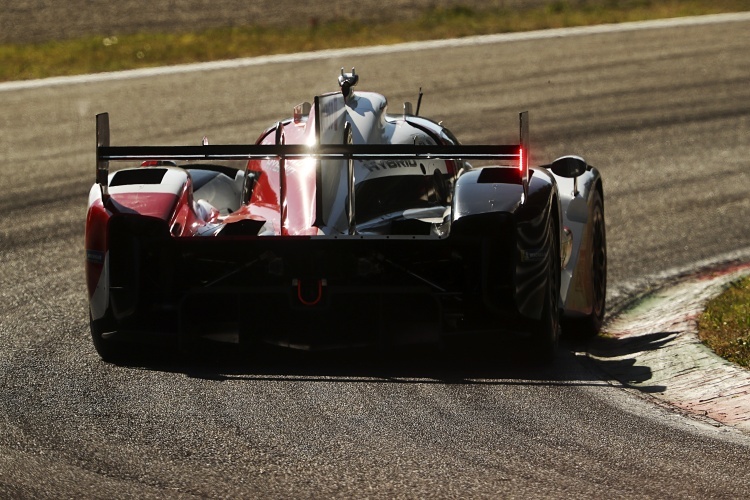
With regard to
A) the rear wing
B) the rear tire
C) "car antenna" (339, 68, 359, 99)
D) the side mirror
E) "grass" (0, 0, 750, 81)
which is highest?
"car antenna" (339, 68, 359, 99)

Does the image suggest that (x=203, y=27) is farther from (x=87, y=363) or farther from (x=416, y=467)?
(x=416, y=467)

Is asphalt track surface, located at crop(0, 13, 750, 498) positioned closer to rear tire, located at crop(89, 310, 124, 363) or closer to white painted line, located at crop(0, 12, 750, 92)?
rear tire, located at crop(89, 310, 124, 363)

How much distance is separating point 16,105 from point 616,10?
1130cm

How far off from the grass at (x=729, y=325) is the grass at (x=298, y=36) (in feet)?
44.9

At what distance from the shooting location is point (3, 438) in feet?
20.0

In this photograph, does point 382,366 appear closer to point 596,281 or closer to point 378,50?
point 596,281

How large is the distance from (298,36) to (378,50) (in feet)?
6.61

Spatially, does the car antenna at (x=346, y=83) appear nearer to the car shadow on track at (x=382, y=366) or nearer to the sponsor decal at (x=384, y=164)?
the sponsor decal at (x=384, y=164)

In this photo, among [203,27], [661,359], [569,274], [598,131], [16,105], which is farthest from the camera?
[203,27]

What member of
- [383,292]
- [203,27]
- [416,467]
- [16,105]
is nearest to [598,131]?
[16,105]

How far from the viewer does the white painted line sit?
2066cm

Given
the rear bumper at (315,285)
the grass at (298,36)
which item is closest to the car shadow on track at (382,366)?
the rear bumper at (315,285)

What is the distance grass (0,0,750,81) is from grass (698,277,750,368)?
1368 centimetres

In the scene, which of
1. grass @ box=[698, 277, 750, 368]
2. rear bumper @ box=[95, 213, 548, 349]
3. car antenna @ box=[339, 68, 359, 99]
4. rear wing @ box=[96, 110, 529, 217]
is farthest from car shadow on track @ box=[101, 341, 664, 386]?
car antenna @ box=[339, 68, 359, 99]
